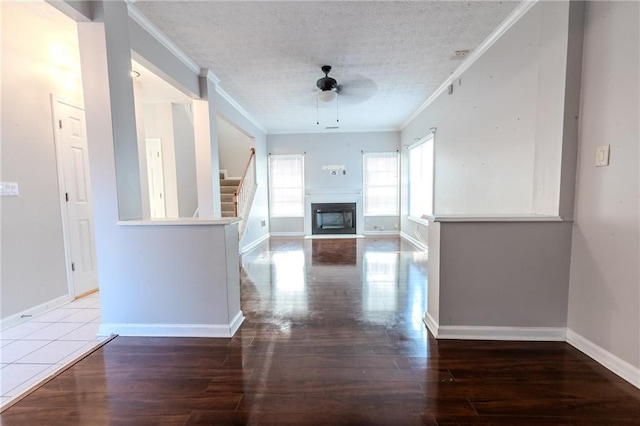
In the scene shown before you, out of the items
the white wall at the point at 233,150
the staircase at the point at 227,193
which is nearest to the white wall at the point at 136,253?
the staircase at the point at 227,193

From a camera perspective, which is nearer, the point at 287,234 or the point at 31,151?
the point at 31,151

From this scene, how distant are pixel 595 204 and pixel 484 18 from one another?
1793mm

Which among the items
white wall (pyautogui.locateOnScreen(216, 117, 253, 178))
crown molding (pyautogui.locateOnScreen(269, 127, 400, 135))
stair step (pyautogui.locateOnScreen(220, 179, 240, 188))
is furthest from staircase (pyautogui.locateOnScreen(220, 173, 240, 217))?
crown molding (pyautogui.locateOnScreen(269, 127, 400, 135))

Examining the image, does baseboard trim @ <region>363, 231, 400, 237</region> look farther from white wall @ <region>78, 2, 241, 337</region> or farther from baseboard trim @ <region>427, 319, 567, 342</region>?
white wall @ <region>78, 2, 241, 337</region>

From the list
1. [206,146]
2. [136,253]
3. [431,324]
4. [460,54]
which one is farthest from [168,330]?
[460,54]

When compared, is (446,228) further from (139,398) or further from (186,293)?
(139,398)

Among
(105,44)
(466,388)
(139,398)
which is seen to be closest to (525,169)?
(466,388)

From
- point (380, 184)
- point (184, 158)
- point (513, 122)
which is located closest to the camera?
point (513, 122)

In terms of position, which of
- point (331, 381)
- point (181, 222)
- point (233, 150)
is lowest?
point (331, 381)

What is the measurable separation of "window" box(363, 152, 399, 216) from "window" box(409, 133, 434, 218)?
71cm

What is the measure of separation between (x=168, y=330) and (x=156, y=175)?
363 cm

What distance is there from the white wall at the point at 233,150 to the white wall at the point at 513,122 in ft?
17.5

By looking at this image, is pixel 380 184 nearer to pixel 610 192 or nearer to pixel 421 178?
pixel 421 178

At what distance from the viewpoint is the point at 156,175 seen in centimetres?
487
